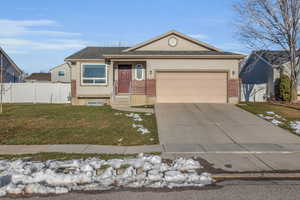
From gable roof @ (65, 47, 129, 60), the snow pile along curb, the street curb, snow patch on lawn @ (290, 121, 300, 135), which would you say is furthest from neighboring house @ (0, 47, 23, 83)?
the street curb

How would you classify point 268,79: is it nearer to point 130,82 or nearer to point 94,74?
point 130,82

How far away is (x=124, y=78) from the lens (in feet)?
62.6

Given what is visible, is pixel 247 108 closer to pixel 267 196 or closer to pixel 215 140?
pixel 215 140

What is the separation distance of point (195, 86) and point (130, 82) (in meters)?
4.59

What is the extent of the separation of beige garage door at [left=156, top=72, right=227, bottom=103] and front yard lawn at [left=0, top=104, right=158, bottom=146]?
14.4ft

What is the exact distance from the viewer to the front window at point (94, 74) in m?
19.2

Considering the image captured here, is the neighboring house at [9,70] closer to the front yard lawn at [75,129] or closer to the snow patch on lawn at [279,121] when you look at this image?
the front yard lawn at [75,129]

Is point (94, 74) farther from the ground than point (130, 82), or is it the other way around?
point (94, 74)

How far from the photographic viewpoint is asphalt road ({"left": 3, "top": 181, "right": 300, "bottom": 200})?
455 cm

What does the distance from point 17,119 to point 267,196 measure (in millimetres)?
11513

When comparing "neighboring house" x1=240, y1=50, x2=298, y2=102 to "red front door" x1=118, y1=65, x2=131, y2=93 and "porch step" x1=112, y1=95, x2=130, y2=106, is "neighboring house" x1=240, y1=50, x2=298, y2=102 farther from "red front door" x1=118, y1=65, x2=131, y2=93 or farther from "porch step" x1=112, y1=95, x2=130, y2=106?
"porch step" x1=112, y1=95, x2=130, y2=106

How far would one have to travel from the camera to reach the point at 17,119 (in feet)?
40.7

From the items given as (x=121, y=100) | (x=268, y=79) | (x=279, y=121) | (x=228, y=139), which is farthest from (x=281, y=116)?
(x=268, y=79)

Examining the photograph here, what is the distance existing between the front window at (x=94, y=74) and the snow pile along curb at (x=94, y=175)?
1303 cm
